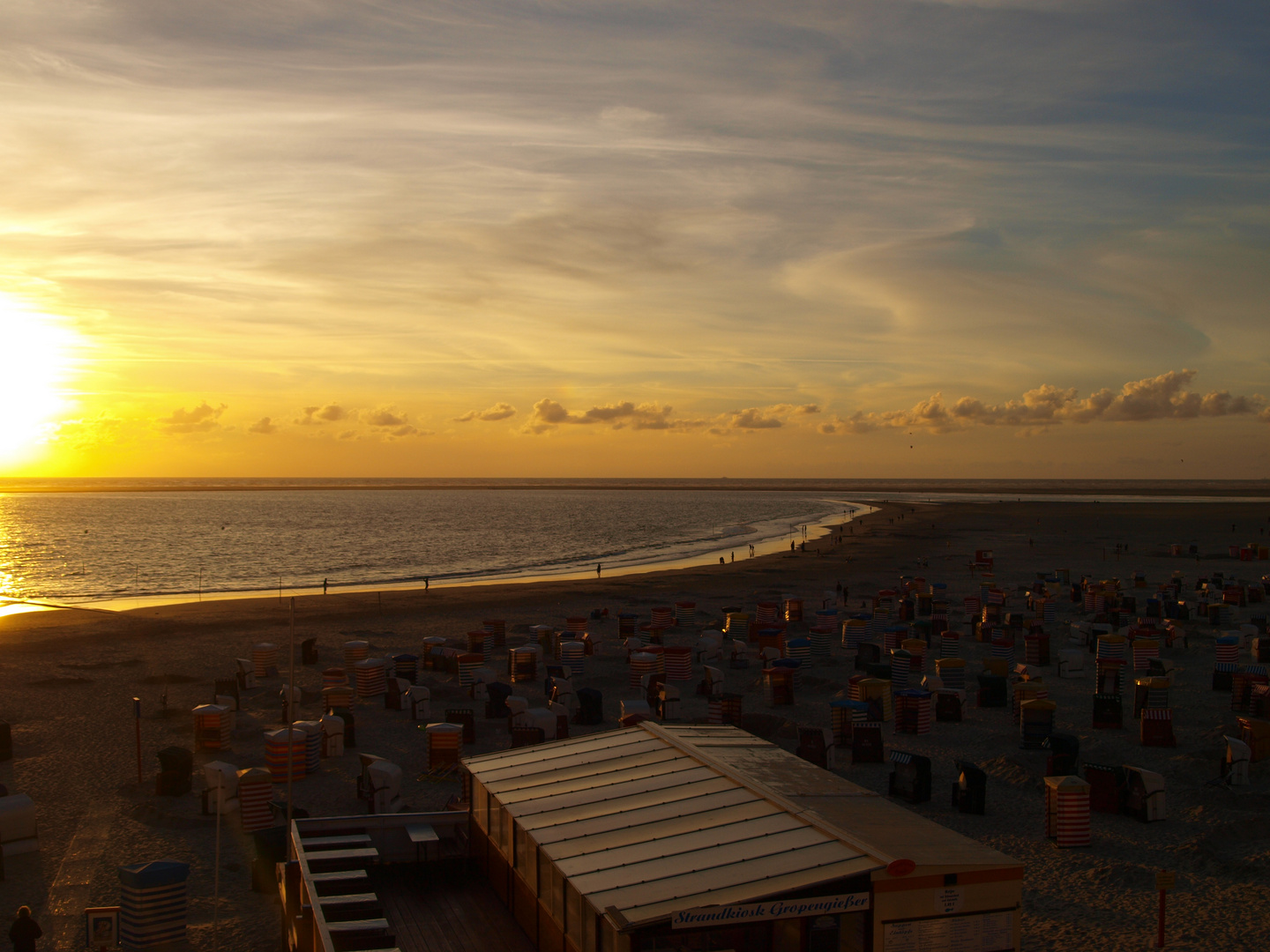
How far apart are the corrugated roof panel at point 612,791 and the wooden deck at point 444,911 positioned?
148 cm

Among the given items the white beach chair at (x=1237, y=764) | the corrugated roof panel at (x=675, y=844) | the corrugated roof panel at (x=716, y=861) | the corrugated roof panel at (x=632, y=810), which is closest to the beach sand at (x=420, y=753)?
the white beach chair at (x=1237, y=764)

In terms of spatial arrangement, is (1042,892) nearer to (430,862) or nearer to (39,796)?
(430,862)

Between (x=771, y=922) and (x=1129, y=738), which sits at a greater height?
(x=771, y=922)

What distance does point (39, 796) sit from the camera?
2100cm

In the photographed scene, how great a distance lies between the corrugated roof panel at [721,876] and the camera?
30.2 feet

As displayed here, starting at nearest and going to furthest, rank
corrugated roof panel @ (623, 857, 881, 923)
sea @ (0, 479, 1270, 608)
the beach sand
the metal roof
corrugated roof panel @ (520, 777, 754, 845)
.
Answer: corrugated roof panel @ (623, 857, 881, 923)
the metal roof
corrugated roof panel @ (520, 777, 754, 845)
the beach sand
sea @ (0, 479, 1270, 608)

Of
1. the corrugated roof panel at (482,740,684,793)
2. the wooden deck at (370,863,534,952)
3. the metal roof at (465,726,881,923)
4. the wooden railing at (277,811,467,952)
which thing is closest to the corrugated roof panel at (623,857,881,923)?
the metal roof at (465,726,881,923)

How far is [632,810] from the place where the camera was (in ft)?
36.9

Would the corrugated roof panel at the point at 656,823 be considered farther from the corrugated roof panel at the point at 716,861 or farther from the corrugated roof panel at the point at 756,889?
the corrugated roof panel at the point at 756,889

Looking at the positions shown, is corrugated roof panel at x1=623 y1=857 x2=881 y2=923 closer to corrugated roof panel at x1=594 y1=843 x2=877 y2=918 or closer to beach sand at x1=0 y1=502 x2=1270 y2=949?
corrugated roof panel at x1=594 y1=843 x2=877 y2=918

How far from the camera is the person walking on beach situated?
→ 13.7 metres

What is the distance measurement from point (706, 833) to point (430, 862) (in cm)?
515

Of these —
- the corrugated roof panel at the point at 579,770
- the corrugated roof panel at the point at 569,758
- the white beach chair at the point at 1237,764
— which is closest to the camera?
the corrugated roof panel at the point at 579,770

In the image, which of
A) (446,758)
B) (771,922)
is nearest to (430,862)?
(771,922)
